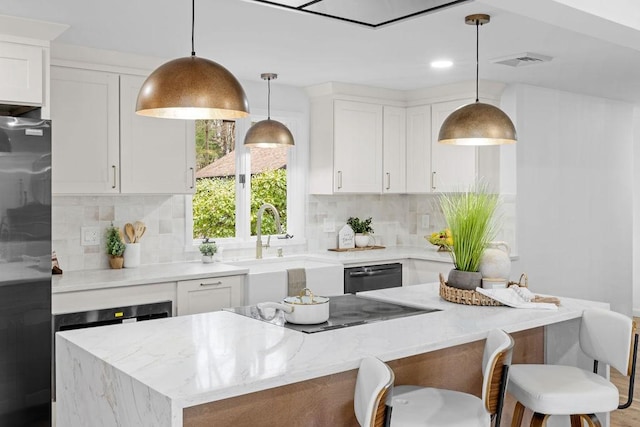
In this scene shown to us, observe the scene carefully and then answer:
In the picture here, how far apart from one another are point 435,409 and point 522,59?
9.67ft

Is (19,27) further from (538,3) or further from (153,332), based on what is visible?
(538,3)

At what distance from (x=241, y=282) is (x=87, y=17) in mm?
2000

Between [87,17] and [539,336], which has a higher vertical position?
[87,17]

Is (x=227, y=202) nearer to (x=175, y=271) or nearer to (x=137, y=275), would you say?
(x=175, y=271)

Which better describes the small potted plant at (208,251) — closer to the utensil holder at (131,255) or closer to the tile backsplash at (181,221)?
the tile backsplash at (181,221)

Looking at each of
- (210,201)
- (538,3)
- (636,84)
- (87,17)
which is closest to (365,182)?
(210,201)

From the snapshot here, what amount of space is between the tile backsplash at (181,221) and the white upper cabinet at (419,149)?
34 centimetres

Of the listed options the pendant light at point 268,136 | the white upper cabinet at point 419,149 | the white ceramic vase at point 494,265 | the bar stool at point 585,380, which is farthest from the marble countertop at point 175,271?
the bar stool at point 585,380

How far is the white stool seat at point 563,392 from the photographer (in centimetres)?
256

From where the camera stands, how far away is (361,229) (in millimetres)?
5973

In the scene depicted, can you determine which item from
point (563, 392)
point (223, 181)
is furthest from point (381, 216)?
point (563, 392)

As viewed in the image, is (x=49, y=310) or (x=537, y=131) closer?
(x=49, y=310)

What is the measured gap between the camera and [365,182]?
5637 millimetres

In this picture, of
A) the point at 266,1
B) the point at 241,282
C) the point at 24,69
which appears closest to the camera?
the point at 266,1
